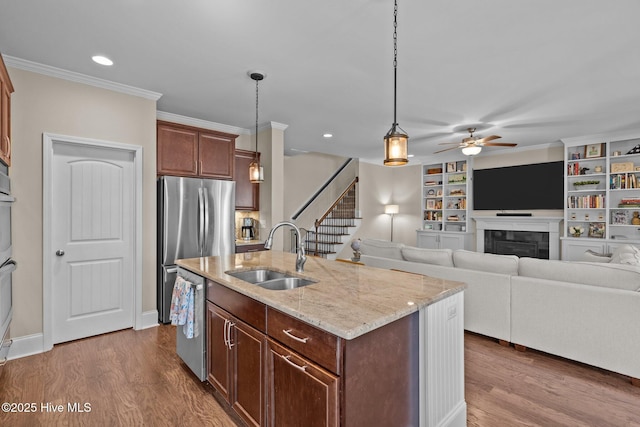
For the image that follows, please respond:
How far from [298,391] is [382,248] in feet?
9.33

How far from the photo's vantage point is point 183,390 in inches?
94.0

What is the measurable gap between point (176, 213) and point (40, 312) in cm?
157

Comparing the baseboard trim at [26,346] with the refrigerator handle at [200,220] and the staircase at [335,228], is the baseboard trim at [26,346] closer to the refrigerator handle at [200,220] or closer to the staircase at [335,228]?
the refrigerator handle at [200,220]

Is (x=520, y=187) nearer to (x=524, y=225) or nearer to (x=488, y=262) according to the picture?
(x=524, y=225)

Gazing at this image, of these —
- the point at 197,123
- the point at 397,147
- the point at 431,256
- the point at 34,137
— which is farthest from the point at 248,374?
the point at 197,123

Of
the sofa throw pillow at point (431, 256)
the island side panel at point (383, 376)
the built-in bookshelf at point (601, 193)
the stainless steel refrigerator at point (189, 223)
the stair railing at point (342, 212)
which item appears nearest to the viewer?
the island side panel at point (383, 376)

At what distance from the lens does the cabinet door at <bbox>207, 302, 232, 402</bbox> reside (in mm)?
2061

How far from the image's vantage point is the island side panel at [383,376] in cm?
130

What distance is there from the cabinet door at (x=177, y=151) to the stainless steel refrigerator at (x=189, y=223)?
1.01ft

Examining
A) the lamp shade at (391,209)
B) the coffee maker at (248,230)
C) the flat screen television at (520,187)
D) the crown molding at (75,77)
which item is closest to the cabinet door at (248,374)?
the crown molding at (75,77)

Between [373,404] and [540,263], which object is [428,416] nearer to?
[373,404]

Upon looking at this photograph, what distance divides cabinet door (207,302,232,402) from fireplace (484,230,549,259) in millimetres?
6676

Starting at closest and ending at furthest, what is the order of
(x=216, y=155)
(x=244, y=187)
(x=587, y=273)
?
(x=587, y=273) → (x=216, y=155) → (x=244, y=187)

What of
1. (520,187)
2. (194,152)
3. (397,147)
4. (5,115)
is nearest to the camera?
(397,147)
